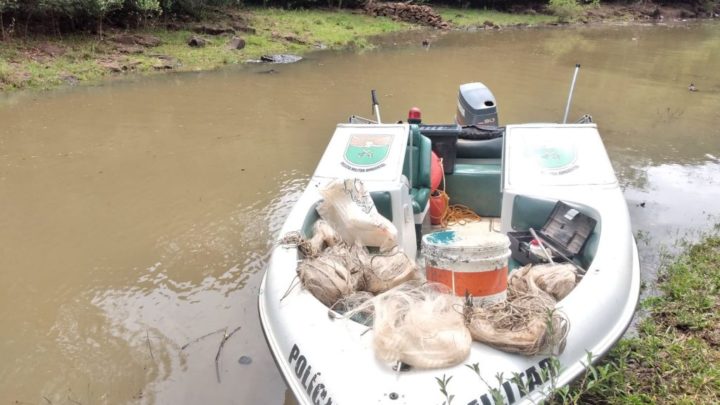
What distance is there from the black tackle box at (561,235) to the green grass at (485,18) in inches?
699

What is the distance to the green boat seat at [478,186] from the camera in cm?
409

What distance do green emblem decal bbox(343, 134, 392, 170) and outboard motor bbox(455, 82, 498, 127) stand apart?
4.04ft

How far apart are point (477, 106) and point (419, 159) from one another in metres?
1.17

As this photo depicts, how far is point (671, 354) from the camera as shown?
108 inches

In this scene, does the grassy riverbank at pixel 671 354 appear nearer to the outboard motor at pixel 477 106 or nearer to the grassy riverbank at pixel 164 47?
the outboard motor at pixel 477 106

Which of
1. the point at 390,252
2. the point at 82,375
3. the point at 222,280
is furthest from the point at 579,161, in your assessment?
the point at 82,375

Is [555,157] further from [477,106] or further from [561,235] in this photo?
[477,106]

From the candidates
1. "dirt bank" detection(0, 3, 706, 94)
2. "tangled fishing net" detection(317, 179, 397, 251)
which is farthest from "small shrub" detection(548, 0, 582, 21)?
"tangled fishing net" detection(317, 179, 397, 251)

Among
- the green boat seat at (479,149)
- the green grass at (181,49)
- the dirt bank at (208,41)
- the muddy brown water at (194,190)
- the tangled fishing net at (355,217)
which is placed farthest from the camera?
the dirt bank at (208,41)

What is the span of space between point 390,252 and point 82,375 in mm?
1883

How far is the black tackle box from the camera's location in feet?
Answer: 9.96

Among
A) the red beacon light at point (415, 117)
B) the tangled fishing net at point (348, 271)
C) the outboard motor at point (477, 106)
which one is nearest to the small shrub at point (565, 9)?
the outboard motor at point (477, 106)

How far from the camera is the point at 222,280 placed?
405cm

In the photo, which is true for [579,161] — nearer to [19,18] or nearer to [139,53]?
[139,53]
